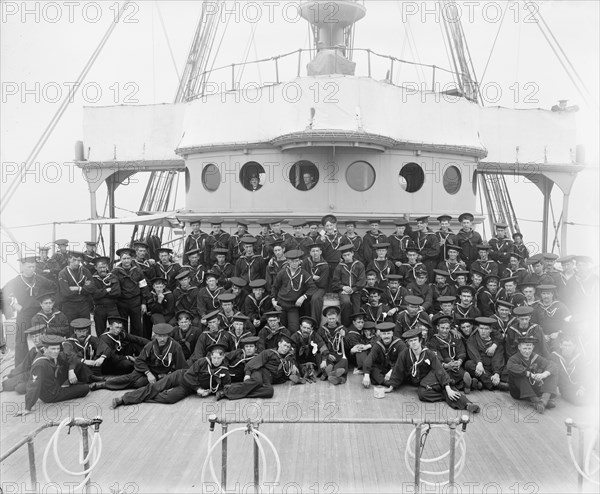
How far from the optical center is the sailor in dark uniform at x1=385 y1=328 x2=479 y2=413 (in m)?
7.79

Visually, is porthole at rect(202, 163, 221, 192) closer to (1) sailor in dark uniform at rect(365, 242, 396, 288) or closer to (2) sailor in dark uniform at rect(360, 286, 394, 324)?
(1) sailor in dark uniform at rect(365, 242, 396, 288)

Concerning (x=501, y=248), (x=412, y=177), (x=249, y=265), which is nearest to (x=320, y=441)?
(x=249, y=265)

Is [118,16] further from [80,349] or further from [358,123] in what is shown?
[80,349]

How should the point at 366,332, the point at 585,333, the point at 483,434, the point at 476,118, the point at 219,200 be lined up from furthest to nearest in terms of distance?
1. the point at 476,118
2. the point at 219,200
3. the point at 366,332
4. the point at 585,333
5. the point at 483,434

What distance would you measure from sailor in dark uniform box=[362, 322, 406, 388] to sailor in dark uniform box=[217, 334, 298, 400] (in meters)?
1.09

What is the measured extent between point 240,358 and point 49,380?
8.36 feet

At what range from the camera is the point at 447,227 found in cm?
1171

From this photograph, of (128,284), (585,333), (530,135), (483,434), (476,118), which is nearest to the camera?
(483,434)

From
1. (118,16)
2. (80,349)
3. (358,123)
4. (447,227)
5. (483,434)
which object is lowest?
(483,434)

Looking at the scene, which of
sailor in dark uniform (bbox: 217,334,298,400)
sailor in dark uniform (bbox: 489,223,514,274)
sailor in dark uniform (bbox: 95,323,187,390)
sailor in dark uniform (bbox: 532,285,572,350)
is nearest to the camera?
sailor in dark uniform (bbox: 217,334,298,400)

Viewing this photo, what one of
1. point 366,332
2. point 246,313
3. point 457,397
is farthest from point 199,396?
point 457,397

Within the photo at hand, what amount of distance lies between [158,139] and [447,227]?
8.85 metres

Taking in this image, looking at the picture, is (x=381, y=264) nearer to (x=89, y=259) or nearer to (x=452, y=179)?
(x=452, y=179)

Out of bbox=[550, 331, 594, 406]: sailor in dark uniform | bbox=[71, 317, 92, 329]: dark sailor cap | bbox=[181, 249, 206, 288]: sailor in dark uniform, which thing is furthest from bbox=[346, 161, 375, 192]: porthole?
bbox=[71, 317, 92, 329]: dark sailor cap
